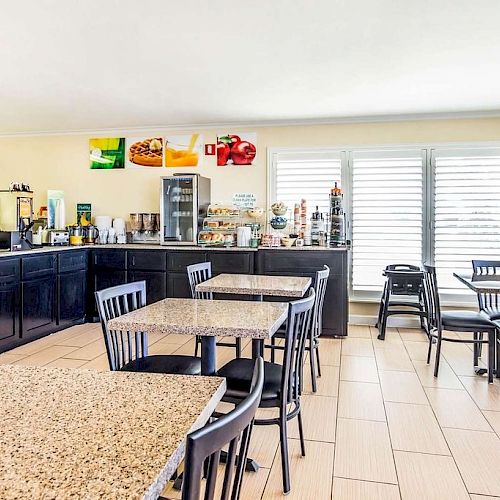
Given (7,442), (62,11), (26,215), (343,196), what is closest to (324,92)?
(343,196)

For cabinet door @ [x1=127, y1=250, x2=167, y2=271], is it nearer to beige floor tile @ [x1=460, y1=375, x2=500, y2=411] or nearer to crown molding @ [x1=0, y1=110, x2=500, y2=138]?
crown molding @ [x1=0, y1=110, x2=500, y2=138]

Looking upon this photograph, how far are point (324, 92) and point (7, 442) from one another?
4323mm

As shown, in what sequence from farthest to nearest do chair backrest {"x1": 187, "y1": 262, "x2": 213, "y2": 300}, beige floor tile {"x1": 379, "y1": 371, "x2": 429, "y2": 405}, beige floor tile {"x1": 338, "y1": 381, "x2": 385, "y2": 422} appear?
chair backrest {"x1": 187, "y1": 262, "x2": 213, "y2": 300} → beige floor tile {"x1": 379, "y1": 371, "x2": 429, "y2": 405} → beige floor tile {"x1": 338, "y1": 381, "x2": 385, "y2": 422}

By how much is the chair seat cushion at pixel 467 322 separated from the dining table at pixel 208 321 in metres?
1.83

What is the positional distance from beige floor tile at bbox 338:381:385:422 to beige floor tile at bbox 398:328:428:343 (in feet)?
5.44

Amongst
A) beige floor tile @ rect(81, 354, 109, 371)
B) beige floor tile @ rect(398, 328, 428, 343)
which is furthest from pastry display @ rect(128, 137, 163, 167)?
beige floor tile @ rect(398, 328, 428, 343)

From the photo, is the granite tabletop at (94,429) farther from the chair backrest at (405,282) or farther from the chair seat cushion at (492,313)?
the chair backrest at (405,282)

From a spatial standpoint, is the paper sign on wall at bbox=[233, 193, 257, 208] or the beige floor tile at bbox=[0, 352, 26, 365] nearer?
the beige floor tile at bbox=[0, 352, 26, 365]

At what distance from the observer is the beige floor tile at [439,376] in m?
3.55

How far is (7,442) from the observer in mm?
901

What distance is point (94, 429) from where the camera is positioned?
3.17 feet

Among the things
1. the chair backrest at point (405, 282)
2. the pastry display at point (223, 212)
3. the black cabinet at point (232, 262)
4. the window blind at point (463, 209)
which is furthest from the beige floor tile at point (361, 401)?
the pastry display at point (223, 212)

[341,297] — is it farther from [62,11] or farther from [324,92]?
[62,11]

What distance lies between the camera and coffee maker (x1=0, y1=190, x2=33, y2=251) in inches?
Answer: 185
